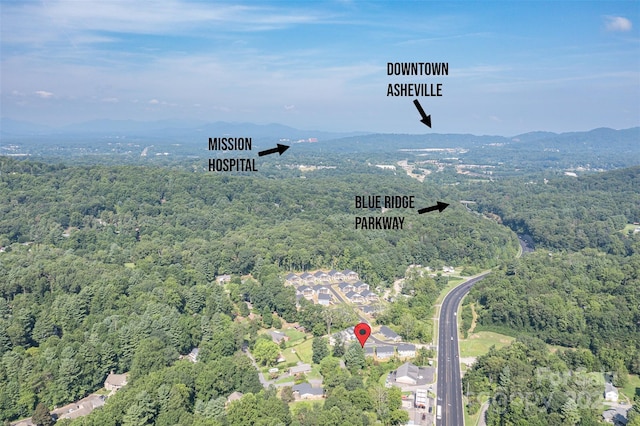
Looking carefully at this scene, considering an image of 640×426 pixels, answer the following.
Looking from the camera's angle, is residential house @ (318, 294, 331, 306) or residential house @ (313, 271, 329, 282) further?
residential house @ (313, 271, 329, 282)

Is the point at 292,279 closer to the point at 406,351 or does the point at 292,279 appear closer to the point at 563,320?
→ the point at 406,351

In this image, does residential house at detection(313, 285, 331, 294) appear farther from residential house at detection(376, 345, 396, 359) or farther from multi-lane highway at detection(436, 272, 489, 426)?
residential house at detection(376, 345, 396, 359)

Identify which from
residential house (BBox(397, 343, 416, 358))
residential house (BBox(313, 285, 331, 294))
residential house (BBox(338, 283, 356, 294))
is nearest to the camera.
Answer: residential house (BBox(397, 343, 416, 358))

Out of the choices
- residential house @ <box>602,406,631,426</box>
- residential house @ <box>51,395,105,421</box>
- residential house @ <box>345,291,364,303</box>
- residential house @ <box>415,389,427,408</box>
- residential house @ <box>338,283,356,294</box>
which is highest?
residential house @ <box>338,283,356,294</box>

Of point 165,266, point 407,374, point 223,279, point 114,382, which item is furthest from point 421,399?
point 165,266

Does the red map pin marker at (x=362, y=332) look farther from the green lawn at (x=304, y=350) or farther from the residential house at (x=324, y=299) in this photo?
the residential house at (x=324, y=299)

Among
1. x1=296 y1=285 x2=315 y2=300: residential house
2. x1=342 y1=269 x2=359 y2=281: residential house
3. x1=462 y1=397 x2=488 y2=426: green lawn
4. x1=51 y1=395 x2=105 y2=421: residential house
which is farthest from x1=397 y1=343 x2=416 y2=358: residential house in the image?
x1=51 y1=395 x2=105 y2=421: residential house

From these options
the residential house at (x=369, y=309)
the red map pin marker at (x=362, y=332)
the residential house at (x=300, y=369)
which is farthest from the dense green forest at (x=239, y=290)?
the red map pin marker at (x=362, y=332)
